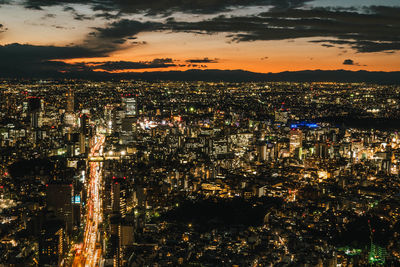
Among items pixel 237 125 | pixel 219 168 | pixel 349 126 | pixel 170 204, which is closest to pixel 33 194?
pixel 170 204

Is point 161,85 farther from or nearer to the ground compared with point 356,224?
farther from the ground

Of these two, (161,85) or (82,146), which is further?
(161,85)

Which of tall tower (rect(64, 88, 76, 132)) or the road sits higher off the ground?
tall tower (rect(64, 88, 76, 132))

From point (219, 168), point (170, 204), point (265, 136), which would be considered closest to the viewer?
point (170, 204)

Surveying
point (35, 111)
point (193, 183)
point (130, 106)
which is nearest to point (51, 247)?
point (193, 183)

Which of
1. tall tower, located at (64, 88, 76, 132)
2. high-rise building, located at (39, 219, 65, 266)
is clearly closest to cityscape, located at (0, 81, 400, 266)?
high-rise building, located at (39, 219, 65, 266)

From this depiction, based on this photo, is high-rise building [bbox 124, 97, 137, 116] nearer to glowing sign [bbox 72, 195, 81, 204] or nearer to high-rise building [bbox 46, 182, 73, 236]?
high-rise building [bbox 46, 182, 73, 236]

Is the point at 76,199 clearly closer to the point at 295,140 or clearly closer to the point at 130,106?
the point at 295,140

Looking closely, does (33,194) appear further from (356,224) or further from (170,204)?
(356,224)

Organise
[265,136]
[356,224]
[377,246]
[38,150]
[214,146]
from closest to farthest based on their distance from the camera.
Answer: [377,246]
[356,224]
[38,150]
[214,146]
[265,136]
